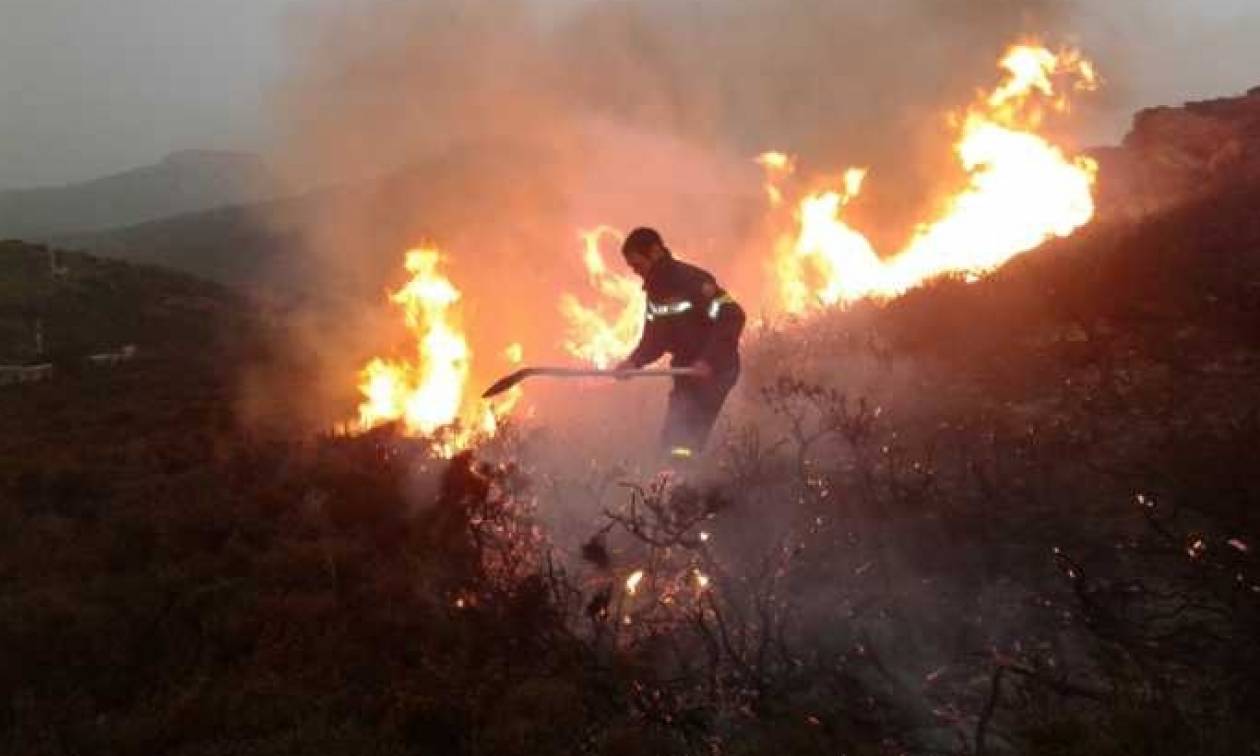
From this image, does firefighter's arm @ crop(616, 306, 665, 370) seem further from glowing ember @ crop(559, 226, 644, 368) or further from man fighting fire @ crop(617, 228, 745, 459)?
glowing ember @ crop(559, 226, 644, 368)

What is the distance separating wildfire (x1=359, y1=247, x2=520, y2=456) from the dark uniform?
154 inches

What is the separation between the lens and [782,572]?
17.9 ft

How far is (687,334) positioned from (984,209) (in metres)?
8.57

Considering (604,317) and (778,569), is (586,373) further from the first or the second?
(604,317)

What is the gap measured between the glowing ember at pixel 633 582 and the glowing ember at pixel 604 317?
271 inches

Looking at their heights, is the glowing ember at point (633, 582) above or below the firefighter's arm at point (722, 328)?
below

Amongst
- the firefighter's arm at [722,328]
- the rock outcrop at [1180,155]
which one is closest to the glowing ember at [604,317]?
the firefighter's arm at [722,328]

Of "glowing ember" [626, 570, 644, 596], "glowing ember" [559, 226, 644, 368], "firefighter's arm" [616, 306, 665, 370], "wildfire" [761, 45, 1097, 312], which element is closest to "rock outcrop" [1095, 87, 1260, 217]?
"wildfire" [761, 45, 1097, 312]

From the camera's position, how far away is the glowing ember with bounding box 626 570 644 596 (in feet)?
18.9

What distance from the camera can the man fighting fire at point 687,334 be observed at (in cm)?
690

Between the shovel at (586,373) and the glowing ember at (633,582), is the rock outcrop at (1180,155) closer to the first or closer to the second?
the shovel at (586,373)

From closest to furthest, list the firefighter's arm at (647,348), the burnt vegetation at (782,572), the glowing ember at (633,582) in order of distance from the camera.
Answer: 1. the burnt vegetation at (782,572)
2. the glowing ember at (633,582)
3. the firefighter's arm at (647,348)

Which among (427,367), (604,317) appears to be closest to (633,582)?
(427,367)

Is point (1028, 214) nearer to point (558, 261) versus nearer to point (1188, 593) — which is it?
point (1188, 593)
